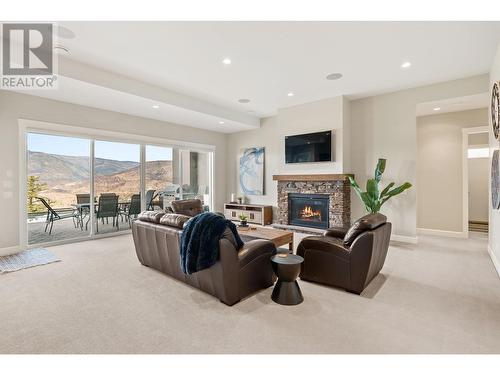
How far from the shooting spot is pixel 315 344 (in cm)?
193

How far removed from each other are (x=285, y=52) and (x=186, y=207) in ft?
12.0

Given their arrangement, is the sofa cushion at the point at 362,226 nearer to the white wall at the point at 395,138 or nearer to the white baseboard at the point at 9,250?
the white wall at the point at 395,138

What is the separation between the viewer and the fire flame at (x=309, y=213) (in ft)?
20.2

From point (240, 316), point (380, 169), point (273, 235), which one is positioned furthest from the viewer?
point (380, 169)

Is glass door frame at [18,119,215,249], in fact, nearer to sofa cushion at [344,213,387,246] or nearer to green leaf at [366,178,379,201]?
green leaf at [366,178,379,201]

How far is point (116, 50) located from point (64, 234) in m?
3.91

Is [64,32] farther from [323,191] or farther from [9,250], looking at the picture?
[323,191]

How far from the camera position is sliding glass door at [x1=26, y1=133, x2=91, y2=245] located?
4.82m

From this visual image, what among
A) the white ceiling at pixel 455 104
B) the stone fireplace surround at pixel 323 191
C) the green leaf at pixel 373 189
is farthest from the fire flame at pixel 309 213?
the white ceiling at pixel 455 104

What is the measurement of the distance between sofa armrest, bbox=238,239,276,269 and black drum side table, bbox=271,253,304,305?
0.18 m

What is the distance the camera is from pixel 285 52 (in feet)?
11.9

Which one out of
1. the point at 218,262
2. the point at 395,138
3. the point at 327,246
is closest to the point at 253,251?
the point at 218,262

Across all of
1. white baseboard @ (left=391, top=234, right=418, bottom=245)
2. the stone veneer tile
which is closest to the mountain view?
the stone veneer tile
